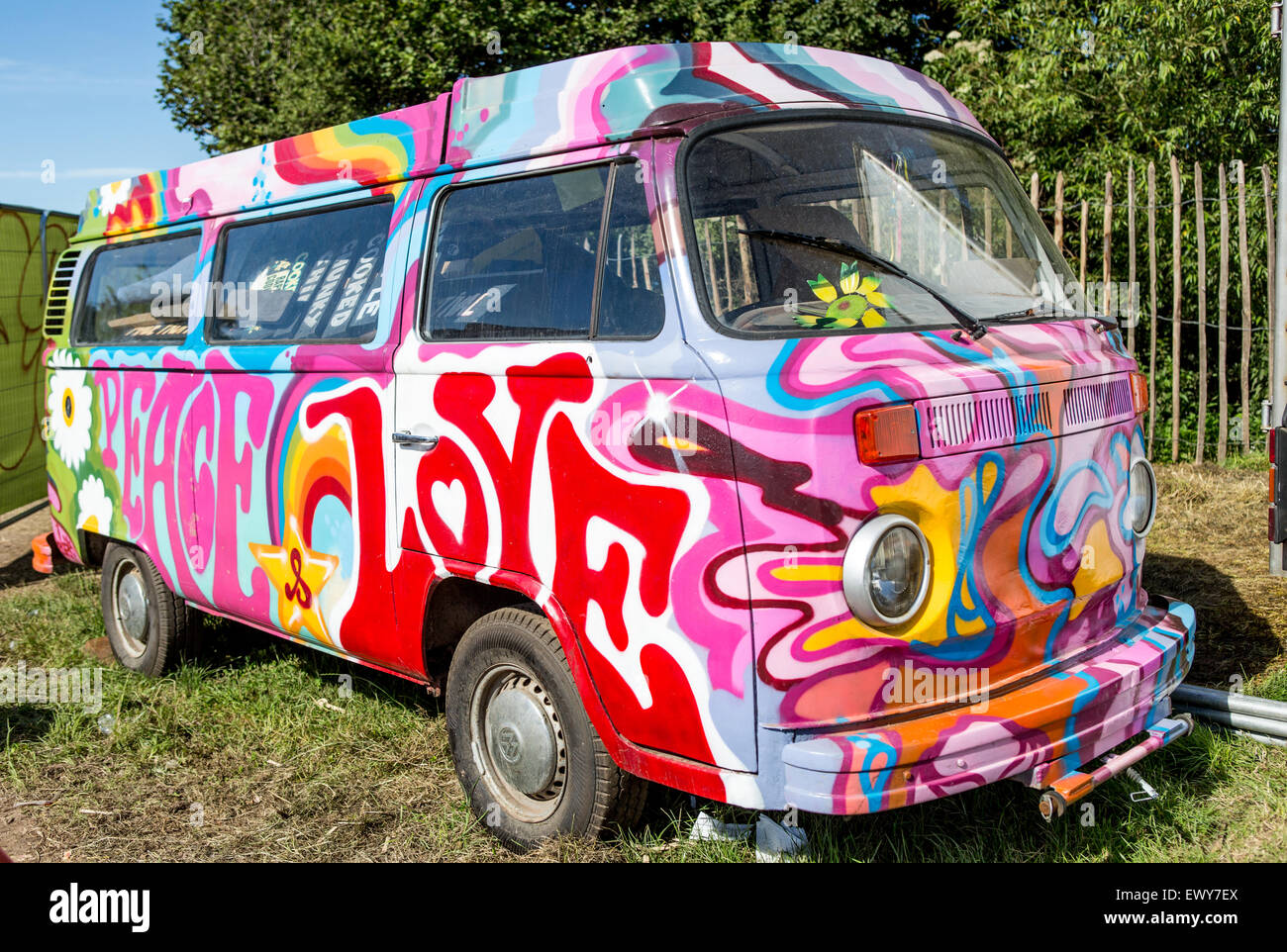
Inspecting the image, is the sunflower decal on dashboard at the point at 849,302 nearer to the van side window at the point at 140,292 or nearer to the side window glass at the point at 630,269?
the side window glass at the point at 630,269

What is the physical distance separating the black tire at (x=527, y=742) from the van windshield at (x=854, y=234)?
119cm

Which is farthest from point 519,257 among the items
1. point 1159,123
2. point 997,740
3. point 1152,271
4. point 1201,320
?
point 1159,123

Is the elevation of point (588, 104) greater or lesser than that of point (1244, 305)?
greater

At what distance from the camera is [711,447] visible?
2822 mm

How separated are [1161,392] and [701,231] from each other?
7.22 metres

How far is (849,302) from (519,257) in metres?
1.03

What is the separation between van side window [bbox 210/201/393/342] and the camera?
13.3 feet

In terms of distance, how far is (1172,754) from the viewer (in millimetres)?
3928

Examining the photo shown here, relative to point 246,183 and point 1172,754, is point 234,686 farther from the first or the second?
point 1172,754

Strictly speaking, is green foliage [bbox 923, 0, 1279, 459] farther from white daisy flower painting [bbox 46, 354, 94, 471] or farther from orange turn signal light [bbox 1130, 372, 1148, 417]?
white daisy flower painting [bbox 46, 354, 94, 471]

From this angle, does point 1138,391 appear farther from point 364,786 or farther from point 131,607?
point 131,607

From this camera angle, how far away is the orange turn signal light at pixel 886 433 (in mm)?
2756

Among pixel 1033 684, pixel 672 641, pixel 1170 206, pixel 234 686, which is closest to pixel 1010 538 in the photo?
pixel 1033 684

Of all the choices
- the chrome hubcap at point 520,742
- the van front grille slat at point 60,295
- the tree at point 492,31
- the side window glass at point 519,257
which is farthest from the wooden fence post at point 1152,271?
the tree at point 492,31
